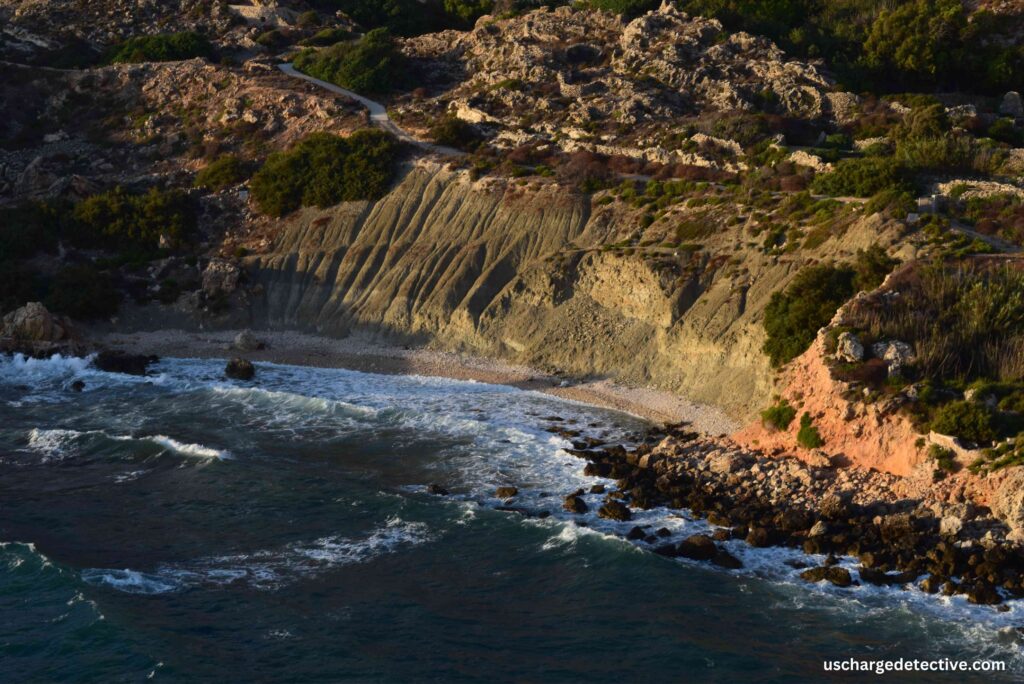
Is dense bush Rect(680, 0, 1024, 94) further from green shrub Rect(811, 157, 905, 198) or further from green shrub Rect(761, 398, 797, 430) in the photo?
green shrub Rect(761, 398, 797, 430)

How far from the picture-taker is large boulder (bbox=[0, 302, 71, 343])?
193 ft

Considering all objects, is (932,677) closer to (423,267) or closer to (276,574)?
(276,574)

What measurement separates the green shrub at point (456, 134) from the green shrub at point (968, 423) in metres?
37.4

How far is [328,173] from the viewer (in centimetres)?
6825

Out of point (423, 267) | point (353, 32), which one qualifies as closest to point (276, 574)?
point (423, 267)

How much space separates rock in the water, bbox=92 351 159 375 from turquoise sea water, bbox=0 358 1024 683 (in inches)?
289

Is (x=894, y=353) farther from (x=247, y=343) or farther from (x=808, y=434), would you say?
(x=247, y=343)

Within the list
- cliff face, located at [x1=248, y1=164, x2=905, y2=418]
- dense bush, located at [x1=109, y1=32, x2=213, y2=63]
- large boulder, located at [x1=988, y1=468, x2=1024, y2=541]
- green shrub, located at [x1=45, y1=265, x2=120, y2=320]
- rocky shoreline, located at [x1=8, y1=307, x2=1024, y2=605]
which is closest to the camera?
rocky shoreline, located at [x1=8, y1=307, x2=1024, y2=605]

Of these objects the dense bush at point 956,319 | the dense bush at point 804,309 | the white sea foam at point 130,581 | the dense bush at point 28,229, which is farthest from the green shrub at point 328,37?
the white sea foam at point 130,581

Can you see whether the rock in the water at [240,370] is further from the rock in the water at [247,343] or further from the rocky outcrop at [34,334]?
the rocky outcrop at [34,334]

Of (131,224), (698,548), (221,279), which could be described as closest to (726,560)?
(698,548)

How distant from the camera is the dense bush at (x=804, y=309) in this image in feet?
152

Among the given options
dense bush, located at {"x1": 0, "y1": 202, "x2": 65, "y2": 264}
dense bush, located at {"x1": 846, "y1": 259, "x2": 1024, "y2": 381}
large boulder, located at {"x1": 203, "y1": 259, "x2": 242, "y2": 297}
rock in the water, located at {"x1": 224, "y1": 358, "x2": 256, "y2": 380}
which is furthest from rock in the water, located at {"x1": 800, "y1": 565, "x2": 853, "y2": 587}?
dense bush, located at {"x1": 0, "y1": 202, "x2": 65, "y2": 264}

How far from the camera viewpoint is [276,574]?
116 feet
